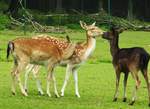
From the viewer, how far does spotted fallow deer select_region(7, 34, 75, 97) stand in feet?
45.0

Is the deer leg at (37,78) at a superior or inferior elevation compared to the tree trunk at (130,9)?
inferior

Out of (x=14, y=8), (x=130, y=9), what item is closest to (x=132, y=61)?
(x=14, y=8)

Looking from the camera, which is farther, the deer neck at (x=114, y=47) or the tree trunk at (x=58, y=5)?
the tree trunk at (x=58, y=5)

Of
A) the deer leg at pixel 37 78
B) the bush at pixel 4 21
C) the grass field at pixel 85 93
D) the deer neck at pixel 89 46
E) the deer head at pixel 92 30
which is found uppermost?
the deer head at pixel 92 30

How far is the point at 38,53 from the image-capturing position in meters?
13.8

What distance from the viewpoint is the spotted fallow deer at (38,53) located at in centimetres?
1373

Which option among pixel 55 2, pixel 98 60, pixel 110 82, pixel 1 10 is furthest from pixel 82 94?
pixel 55 2

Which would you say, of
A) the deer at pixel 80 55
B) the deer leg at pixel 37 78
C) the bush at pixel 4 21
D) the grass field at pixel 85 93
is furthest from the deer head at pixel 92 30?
the bush at pixel 4 21

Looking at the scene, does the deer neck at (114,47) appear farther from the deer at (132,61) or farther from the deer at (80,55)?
the deer at (80,55)

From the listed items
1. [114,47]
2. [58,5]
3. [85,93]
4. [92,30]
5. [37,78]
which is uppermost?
[58,5]

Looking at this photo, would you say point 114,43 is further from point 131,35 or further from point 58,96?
point 131,35

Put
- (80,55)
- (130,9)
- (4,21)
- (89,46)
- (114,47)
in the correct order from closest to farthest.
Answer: (114,47)
(80,55)
(89,46)
(4,21)
(130,9)

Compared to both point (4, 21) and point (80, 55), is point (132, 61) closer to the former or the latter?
point (80, 55)

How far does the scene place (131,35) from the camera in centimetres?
3806
